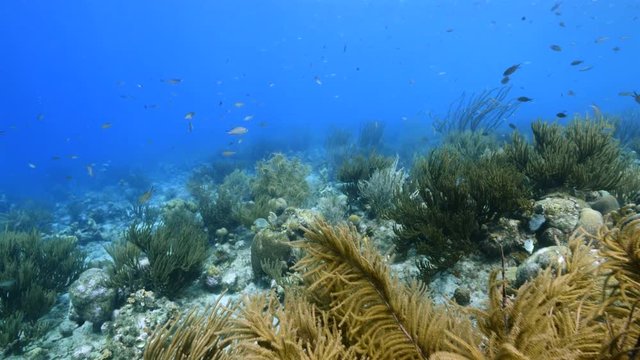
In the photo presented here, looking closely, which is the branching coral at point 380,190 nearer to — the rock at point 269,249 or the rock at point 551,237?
the rock at point 269,249

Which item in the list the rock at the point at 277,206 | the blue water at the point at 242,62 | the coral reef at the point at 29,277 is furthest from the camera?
the blue water at the point at 242,62

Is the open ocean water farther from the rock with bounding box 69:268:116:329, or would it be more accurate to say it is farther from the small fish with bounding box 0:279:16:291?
the rock with bounding box 69:268:116:329

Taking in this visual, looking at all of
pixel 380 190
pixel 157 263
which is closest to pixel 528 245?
pixel 380 190

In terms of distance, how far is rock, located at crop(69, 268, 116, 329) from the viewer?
248 inches

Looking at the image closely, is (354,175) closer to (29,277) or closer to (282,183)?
(282,183)

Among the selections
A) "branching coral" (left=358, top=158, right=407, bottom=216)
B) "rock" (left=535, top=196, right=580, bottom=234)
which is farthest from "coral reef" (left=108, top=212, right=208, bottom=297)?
"rock" (left=535, top=196, right=580, bottom=234)

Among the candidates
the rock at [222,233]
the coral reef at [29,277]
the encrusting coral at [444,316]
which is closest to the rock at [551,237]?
the encrusting coral at [444,316]

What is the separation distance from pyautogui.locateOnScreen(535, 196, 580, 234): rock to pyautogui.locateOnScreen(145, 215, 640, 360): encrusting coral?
99.6 inches

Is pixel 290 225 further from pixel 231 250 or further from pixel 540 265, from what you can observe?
pixel 540 265

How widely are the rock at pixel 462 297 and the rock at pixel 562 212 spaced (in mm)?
1787

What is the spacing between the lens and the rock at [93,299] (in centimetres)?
630

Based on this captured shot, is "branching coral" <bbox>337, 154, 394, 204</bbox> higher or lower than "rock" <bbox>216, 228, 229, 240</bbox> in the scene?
higher

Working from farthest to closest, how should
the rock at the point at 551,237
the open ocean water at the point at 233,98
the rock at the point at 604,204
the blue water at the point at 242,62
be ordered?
the blue water at the point at 242,62 < the open ocean water at the point at 233,98 < the rock at the point at 604,204 < the rock at the point at 551,237

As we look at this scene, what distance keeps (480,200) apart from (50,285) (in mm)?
9668
